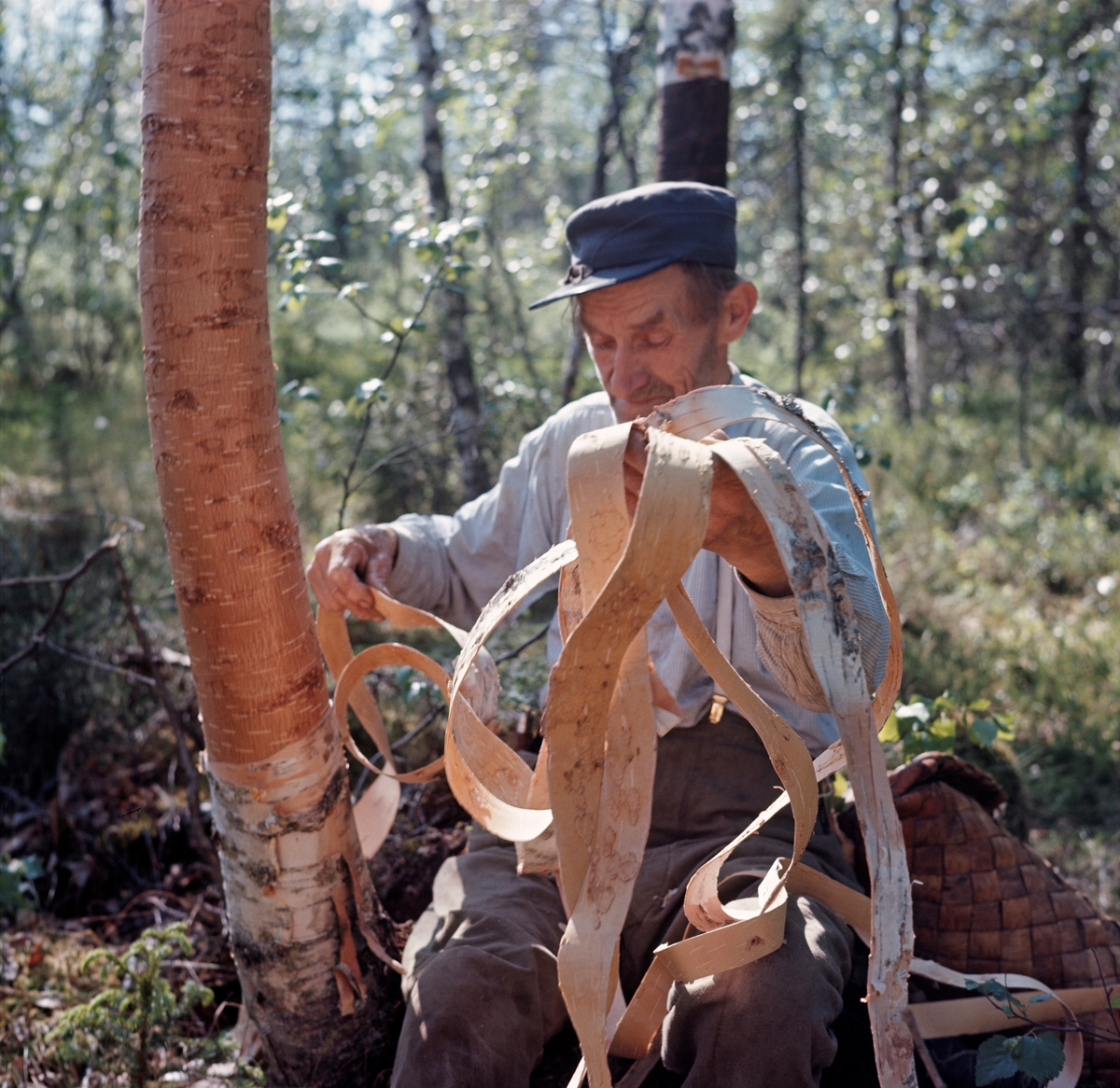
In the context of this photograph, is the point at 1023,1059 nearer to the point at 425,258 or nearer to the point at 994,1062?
the point at 994,1062

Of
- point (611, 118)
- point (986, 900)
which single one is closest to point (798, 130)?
point (611, 118)

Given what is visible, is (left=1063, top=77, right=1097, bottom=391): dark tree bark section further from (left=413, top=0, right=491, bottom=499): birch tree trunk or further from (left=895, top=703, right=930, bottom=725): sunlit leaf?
(left=895, top=703, right=930, bottom=725): sunlit leaf

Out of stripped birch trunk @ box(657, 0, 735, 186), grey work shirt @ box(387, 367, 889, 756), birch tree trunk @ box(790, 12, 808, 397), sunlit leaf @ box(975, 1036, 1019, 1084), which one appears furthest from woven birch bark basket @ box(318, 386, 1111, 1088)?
birch tree trunk @ box(790, 12, 808, 397)

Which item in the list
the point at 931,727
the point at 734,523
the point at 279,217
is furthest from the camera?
the point at 279,217

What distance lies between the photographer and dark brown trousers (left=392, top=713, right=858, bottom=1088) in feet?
4.96

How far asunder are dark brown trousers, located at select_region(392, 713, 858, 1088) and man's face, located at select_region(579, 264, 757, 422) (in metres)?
0.75

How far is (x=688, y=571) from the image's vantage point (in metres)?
1.87

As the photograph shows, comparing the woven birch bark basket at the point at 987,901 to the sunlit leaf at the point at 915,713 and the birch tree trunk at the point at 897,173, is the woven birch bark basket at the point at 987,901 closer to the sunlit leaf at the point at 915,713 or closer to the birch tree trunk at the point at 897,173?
the sunlit leaf at the point at 915,713

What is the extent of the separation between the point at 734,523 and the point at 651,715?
0.29 m

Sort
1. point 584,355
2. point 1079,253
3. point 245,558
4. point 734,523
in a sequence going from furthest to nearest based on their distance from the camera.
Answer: point 1079,253 < point 584,355 < point 245,558 < point 734,523

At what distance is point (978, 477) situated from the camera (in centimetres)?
684

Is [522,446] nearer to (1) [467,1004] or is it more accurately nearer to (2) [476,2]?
(1) [467,1004]

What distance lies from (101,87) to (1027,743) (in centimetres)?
823

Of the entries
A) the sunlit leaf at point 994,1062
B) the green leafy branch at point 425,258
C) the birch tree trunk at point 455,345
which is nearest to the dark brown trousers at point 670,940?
the sunlit leaf at point 994,1062
